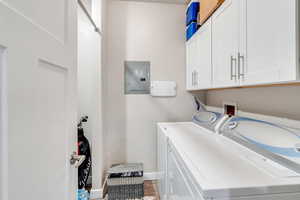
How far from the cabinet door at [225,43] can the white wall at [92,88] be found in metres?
1.37

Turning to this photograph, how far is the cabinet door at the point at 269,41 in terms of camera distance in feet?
2.69

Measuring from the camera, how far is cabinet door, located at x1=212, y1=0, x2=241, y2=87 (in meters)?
1.30

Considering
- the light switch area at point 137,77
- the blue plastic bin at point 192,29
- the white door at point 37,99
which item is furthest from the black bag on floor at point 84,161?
the blue plastic bin at point 192,29

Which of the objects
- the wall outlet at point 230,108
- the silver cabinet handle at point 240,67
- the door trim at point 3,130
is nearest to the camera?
the door trim at point 3,130

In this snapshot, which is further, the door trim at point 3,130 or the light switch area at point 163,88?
the light switch area at point 163,88

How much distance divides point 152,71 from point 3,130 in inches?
87.5

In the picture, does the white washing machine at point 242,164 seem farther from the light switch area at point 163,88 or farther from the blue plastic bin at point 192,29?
the blue plastic bin at point 192,29

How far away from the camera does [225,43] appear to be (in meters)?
1.44

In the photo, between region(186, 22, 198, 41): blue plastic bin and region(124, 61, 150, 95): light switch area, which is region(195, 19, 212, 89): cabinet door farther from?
region(124, 61, 150, 95): light switch area

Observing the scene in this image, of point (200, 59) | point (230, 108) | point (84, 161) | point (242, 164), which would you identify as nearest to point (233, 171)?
point (242, 164)

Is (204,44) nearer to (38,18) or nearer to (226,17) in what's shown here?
(226,17)

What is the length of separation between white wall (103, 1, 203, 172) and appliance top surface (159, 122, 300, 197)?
130 centimetres

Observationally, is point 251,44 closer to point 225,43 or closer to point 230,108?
point 225,43

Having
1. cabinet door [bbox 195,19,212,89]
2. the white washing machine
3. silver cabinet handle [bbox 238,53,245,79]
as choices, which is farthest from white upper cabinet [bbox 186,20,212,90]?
the white washing machine
